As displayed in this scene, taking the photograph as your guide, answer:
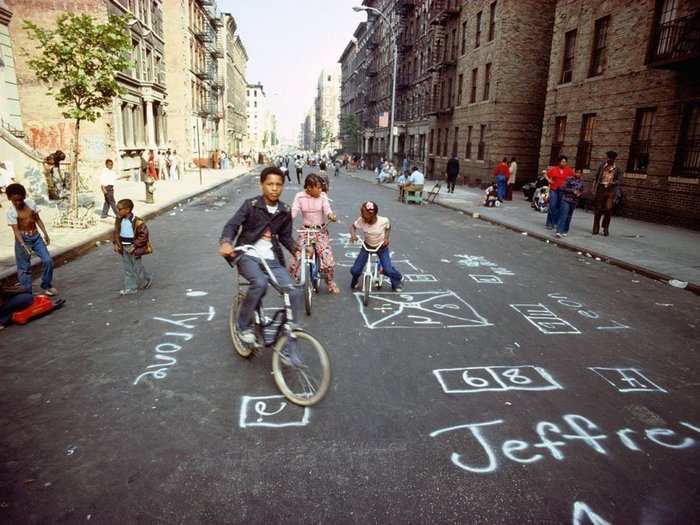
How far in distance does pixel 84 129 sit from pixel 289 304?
→ 2453cm

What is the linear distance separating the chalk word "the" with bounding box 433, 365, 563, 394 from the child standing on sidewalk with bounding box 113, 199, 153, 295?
4.80m

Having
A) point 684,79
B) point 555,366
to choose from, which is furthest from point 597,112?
point 555,366

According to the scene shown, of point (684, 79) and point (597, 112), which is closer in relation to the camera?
point (684, 79)

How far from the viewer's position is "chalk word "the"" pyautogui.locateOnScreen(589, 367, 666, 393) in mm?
4453

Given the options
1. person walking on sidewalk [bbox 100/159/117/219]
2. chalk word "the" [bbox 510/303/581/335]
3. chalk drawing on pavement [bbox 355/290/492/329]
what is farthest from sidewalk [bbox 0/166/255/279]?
chalk word "the" [bbox 510/303/581/335]

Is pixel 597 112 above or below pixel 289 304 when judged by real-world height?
above

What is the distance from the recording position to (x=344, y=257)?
972cm

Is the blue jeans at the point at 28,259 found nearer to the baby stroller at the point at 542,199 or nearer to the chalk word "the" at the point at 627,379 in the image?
the chalk word "the" at the point at 627,379

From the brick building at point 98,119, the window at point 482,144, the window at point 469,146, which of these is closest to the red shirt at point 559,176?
the window at point 482,144

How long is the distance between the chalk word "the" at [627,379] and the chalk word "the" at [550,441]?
0.61 metres

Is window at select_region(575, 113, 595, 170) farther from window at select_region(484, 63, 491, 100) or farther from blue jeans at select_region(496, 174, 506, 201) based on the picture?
window at select_region(484, 63, 491, 100)

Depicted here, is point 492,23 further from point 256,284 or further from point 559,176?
point 256,284

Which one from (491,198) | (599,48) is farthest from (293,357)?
(599,48)

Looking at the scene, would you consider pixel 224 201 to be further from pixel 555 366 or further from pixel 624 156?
pixel 555 366
